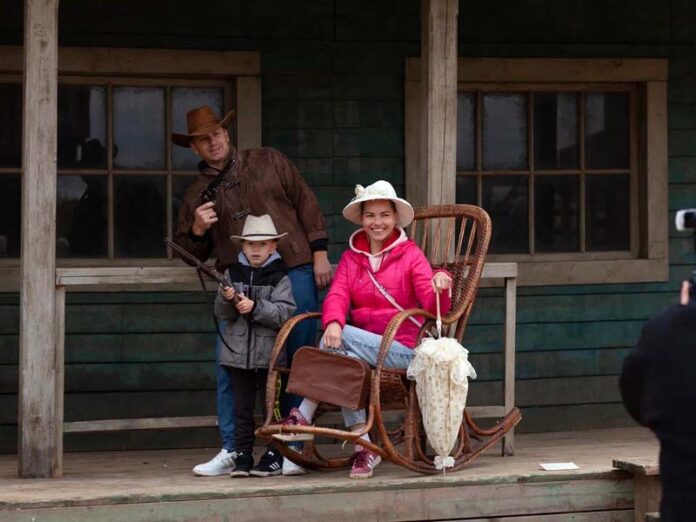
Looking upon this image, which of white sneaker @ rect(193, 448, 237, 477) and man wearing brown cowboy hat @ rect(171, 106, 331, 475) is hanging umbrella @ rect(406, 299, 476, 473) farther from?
white sneaker @ rect(193, 448, 237, 477)

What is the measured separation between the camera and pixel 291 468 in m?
5.64

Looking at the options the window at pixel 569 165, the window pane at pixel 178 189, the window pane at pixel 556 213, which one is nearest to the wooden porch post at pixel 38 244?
the window pane at pixel 178 189

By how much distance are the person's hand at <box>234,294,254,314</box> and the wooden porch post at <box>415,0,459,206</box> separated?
1.08 metres

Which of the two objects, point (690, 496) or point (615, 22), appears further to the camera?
point (615, 22)

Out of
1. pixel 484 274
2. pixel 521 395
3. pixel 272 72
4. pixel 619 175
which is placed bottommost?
pixel 521 395

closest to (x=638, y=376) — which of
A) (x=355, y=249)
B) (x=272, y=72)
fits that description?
(x=355, y=249)

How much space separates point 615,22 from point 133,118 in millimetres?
2622

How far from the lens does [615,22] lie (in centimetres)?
763

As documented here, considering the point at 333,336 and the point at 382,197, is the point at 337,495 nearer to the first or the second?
the point at 333,336

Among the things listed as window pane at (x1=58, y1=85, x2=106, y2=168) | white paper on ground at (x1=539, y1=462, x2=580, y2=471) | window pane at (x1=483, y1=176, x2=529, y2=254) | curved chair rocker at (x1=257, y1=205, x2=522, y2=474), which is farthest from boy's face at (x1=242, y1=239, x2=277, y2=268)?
window pane at (x1=483, y1=176, x2=529, y2=254)

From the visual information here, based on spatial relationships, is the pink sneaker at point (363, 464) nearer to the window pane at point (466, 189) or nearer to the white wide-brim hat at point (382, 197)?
the white wide-brim hat at point (382, 197)

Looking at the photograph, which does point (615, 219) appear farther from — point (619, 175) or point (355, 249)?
point (355, 249)

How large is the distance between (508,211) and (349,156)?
94 cm

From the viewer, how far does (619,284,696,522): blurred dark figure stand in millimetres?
3107
